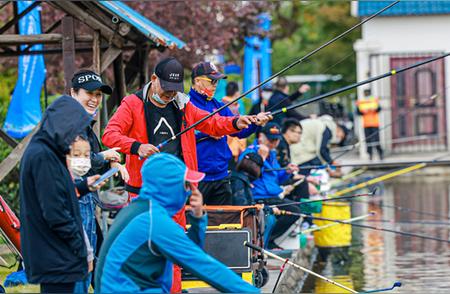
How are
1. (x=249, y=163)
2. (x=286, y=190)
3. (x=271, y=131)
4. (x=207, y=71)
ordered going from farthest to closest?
(x=286, y=190) → (x=271, y=131) → (x=249, y=163) → (x=207, y=71)

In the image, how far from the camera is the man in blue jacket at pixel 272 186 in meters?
13.5

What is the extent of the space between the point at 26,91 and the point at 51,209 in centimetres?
973

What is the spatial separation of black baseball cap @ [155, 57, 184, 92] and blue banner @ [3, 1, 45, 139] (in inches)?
274

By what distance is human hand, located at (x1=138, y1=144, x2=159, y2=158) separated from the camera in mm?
9115

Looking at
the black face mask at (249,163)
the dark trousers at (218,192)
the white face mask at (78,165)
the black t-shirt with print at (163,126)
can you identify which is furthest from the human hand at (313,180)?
the white face mask at (78,165)

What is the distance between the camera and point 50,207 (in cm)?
687

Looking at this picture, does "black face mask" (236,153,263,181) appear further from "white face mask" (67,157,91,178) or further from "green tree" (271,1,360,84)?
"green tree" (271,1,360,84)

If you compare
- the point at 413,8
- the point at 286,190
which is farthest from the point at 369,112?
the point at 286,190

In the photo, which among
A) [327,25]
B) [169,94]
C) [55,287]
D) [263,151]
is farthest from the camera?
[327,25]

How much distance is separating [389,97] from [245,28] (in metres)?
12.2

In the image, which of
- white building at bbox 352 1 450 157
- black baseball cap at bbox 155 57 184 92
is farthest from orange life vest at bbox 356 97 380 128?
black baseball cap at bbox 155 57 184 92

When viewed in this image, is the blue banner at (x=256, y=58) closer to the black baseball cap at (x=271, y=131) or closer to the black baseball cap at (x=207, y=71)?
the black baseball cap at (x=271, y=131)

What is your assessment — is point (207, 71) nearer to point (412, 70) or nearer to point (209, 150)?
point (209, 150)

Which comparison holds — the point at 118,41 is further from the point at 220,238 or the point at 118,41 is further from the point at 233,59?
the point at 233,59
